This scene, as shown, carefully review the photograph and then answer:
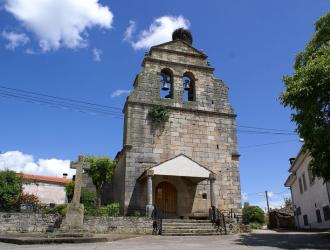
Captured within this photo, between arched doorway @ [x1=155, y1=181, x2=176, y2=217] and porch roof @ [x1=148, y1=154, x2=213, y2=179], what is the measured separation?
2.09 metres

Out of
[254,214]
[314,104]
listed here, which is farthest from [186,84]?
[254,214]

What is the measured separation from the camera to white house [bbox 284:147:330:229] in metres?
21.4

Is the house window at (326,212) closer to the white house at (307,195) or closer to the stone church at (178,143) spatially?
the white house at (307,195)

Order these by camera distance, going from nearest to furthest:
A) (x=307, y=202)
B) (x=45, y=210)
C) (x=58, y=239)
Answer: (x=58, y=239) < (x=45, y=210) < (x=307, y=202)

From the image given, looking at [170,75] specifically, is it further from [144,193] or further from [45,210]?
[45,210]

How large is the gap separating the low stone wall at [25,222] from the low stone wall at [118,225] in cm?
179

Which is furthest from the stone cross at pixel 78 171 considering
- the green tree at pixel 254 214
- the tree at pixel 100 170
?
the green tree at pixel 254 214

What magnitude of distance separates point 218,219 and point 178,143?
222 inches

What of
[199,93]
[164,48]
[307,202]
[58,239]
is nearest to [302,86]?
[58,239]

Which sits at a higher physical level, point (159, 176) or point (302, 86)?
point (302, 86)

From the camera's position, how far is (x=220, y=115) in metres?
22.8

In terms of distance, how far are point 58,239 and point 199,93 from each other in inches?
582

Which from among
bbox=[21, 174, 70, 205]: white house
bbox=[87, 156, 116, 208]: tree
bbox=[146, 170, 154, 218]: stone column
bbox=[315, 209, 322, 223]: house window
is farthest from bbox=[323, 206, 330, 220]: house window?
bbox=[21, 174, 70, 205]: white house

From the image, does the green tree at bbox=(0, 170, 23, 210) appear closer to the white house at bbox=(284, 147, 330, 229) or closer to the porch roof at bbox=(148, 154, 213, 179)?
the porch roof at bbox=(148, 154, 213, 179)
